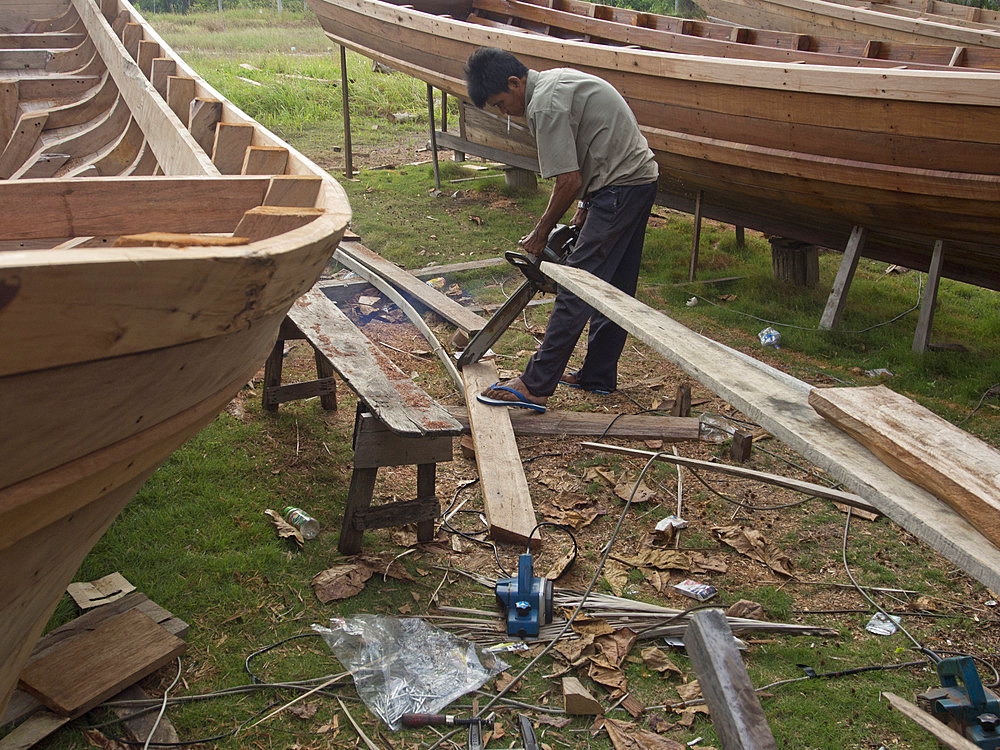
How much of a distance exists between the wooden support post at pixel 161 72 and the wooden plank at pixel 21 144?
0.75m

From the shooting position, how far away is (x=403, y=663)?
109 inches

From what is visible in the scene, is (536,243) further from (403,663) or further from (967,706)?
(967,706)

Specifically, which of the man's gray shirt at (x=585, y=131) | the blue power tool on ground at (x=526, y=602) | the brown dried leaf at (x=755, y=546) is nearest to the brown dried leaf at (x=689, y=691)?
the blue power tool on ground at (x=526, y=602)

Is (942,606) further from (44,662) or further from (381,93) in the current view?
(381,93)

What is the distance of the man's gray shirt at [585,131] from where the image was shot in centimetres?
424

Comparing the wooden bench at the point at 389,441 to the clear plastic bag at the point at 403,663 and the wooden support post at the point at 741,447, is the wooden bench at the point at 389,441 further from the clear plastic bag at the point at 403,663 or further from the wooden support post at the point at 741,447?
the wooden support post at the point at 741,447

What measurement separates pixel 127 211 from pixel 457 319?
3277 mm

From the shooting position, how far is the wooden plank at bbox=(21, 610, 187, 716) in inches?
96.7

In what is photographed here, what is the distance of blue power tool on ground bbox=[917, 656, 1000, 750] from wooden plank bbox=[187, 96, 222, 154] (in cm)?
359

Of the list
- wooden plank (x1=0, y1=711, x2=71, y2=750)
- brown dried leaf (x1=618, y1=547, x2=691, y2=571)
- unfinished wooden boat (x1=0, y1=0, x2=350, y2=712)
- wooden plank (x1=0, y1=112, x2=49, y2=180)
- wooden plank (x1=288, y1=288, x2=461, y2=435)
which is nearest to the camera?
unfinished wooden boat (x1=0, y1=0, x2=350, y2=712)

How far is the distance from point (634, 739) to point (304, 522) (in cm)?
170

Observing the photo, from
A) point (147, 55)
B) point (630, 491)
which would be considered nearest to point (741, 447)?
point (630, 491)

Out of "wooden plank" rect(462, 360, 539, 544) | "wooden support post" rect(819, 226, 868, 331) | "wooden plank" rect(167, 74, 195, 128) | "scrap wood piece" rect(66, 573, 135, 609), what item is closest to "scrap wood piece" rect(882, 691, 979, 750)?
"wooden plank" rect(462, 360, 539, 544)

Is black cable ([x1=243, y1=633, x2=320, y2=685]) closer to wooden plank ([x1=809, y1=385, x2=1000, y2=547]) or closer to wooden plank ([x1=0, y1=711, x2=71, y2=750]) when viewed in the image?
wooden plank ([x1=0, y1=711, x2=71, y2=750])
